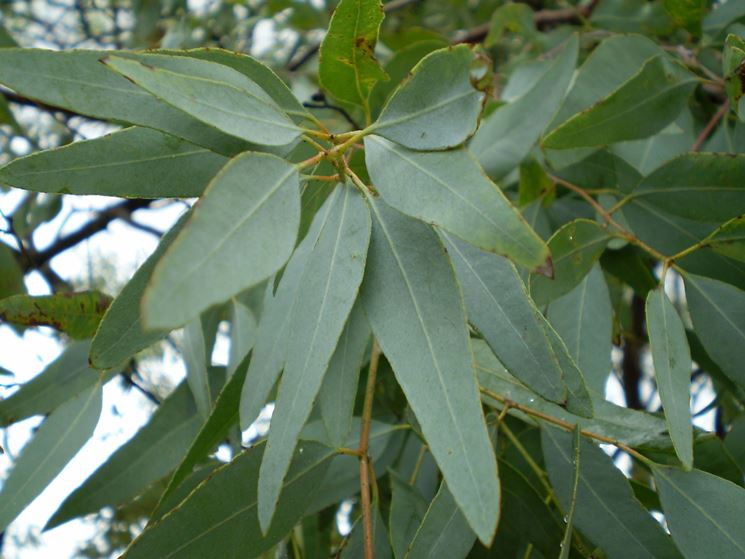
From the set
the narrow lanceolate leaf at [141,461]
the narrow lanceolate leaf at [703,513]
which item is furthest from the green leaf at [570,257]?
the narrow lanceolate leaf at [141,461]

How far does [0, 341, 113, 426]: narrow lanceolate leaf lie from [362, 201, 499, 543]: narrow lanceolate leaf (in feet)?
1.57

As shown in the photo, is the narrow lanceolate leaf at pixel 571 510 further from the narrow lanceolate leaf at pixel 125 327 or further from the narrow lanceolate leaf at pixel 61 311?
the narrow lanceolate leaf at pixel 61 311

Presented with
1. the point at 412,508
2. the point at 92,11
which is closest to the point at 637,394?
the point at 412,508

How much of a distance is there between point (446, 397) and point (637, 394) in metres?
1.58

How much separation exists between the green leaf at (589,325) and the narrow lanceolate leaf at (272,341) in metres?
0.34

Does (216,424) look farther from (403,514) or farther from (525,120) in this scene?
(525,120)

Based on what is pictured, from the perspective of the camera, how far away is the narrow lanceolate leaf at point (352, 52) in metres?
0.71

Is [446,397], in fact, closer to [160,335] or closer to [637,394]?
[160,335]

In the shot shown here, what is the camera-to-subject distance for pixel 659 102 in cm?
100

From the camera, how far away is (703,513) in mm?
796

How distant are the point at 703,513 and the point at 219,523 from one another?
17.1 inches

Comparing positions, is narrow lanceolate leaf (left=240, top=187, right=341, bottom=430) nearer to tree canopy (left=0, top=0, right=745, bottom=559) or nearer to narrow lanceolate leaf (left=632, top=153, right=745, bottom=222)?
tree canopy (left=0, top=0, right=745, bottom=559)

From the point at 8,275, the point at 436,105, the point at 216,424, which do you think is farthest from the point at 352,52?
the point at 8,275

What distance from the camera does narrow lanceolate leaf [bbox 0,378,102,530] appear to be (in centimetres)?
87
